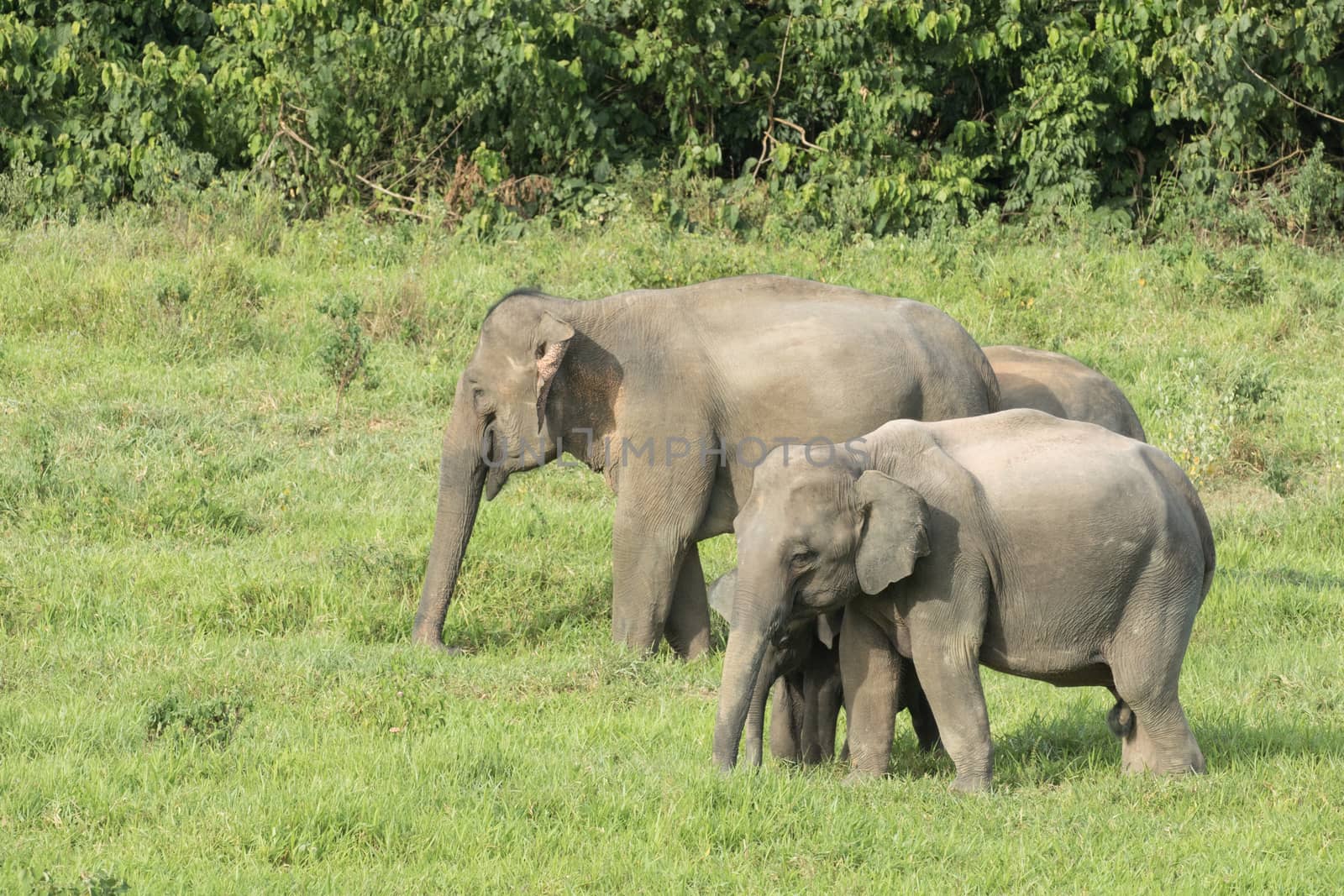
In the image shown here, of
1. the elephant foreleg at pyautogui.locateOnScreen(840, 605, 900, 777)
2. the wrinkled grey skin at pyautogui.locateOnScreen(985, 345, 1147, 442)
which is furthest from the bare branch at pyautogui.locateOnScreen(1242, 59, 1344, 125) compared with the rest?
the elephant foreleg at pyautogui.locateOnScreen(840, 605, 900, 777)

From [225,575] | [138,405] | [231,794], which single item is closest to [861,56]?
[138,405]

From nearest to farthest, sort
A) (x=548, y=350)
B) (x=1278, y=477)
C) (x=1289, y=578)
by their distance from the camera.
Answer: (x=548, y=350)
(x=1289, y=578)
(x=1278, y=477)

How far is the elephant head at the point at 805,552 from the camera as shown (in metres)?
5.39

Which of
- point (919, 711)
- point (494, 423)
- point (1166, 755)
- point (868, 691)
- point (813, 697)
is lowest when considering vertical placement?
point (919, 711)

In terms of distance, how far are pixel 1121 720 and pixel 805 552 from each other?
1.28 meters

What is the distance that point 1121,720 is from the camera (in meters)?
5.88

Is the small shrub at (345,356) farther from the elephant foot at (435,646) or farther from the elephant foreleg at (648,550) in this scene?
the elephant foreleg at (648,550)

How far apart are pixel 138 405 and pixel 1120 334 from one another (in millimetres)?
6489

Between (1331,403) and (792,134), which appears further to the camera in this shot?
(792,134)

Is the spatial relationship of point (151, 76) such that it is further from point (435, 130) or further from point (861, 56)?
point (861, 56)

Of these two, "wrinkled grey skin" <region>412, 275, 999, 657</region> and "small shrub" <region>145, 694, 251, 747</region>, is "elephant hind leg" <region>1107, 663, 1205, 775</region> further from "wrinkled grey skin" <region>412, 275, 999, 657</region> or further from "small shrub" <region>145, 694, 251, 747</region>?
"small shrub" <region>145, 694, 251, 747</region>

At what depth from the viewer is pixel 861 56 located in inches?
594

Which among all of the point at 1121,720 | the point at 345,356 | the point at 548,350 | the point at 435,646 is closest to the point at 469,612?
the point at 435,646

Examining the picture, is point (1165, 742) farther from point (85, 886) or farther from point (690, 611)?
point (85, 886)
